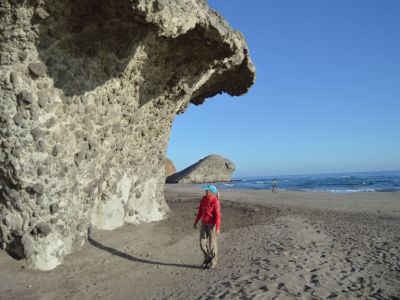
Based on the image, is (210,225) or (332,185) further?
(332,185)

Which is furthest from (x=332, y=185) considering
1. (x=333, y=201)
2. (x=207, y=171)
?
(x=333, y=201)

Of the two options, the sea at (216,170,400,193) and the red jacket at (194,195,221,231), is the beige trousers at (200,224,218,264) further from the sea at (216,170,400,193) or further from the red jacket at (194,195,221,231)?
the sea at (216,170,400,193)

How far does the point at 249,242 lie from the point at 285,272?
307cm

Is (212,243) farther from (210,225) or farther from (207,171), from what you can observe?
(207,171)

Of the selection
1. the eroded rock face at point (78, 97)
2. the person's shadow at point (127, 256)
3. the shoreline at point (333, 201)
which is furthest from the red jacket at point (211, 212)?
the shoreline at point (333, 201)

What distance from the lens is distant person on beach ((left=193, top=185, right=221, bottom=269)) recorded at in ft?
24.7

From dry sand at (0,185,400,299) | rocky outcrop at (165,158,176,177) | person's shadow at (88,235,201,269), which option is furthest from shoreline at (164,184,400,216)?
rocky outcrop at (165,158,176,177)

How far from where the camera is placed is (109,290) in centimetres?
651

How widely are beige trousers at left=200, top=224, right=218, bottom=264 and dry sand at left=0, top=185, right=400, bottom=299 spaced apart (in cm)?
31

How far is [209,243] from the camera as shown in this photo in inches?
302

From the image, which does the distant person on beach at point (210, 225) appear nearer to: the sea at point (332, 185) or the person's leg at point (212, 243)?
the person's leg at point (212, 243)

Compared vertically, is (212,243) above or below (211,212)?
below

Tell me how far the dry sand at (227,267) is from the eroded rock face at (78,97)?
73cm

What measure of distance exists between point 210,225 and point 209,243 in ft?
1.30
